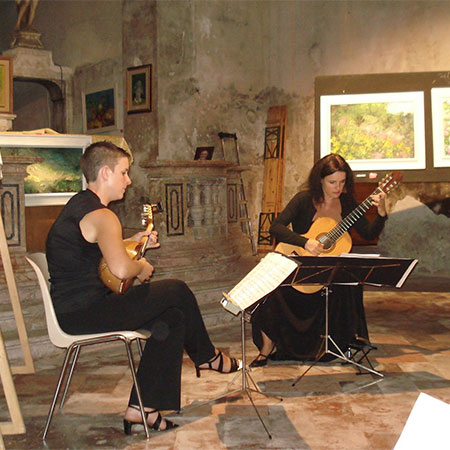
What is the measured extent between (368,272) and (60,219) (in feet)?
5.57

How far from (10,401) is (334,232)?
7.34 feet

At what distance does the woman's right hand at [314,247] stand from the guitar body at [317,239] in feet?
0.27

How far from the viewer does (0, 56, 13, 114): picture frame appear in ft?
25.2

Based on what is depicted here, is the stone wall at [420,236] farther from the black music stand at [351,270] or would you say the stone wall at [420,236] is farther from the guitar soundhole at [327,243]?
the black music stand at [351,270]

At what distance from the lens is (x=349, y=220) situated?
4.19 m

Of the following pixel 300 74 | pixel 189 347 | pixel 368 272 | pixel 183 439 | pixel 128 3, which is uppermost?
pixel 128 3

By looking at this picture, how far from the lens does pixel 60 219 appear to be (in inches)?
125

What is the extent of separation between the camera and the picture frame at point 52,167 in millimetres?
6176

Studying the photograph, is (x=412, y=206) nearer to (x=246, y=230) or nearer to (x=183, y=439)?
(x=246, y=230)

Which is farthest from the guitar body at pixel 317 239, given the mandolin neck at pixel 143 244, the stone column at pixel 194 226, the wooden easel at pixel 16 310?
the stone column at pixel 194 226

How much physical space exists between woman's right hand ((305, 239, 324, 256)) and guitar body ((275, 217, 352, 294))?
3.2 inches

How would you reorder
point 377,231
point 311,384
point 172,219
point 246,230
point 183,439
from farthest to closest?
point 246,230 < point 172,219 < point 377,231 < point 311,384 < point 183,439

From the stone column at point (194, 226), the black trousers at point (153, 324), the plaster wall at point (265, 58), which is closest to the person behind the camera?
the black trousers at point (153, 324)

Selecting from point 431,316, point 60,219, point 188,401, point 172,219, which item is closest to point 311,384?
point 188,401
